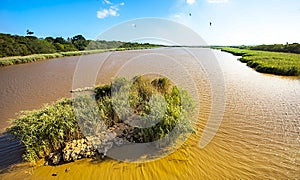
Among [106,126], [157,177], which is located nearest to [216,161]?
[157,177]

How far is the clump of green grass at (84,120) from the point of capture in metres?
4.90

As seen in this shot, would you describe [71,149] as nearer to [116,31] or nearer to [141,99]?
[141,99]

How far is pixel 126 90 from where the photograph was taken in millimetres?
7590

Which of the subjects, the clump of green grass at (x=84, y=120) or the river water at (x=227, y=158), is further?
the clump of green grass at (x=84, y=120)

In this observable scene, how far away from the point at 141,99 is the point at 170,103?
166 centimetres

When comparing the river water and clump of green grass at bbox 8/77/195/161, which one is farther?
clump of green grass at bbox 8/77/195/161

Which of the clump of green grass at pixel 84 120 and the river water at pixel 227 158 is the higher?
the clump of green grass at pixel 84 120

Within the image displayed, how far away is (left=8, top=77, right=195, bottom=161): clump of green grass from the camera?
4902 millimetres

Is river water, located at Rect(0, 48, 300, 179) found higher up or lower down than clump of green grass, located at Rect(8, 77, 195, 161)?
lower down

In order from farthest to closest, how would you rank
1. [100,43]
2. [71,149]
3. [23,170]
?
1. [100,43]
2. [71,149]
3. [23,170]

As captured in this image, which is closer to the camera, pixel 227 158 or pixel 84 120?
pixel 227 158

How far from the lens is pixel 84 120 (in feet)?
18.4

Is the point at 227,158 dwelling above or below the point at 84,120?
below

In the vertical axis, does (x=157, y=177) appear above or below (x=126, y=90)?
below
